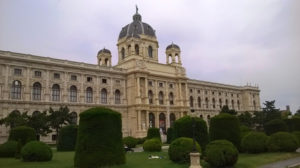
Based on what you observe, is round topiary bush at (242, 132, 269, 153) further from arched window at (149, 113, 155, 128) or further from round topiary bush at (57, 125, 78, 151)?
arched window at (149, 113, 155, 128)

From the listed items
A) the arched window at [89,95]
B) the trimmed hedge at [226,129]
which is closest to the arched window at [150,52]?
the arched window at [89,95]

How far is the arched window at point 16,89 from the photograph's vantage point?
41.4m

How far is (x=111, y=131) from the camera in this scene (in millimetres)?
16016

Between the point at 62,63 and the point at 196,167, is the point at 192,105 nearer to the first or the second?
the point at 62,63

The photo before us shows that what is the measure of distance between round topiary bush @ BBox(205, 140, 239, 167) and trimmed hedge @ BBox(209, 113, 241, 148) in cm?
632

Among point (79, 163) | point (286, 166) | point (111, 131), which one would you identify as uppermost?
point (111, 131)

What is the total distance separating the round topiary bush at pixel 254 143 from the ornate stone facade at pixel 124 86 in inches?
1207

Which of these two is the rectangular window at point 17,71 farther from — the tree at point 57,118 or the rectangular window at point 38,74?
the tree at point 57,118

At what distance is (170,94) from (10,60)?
3443 cm

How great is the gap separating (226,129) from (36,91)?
33.3 m

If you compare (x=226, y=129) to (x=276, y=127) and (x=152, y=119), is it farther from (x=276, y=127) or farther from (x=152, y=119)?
(x=152, y=119)

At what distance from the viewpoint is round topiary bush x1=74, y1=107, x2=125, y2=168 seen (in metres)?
15.0

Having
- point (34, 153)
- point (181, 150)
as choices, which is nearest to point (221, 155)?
point (181, 150)

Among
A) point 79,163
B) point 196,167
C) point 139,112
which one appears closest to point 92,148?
point 79,163
